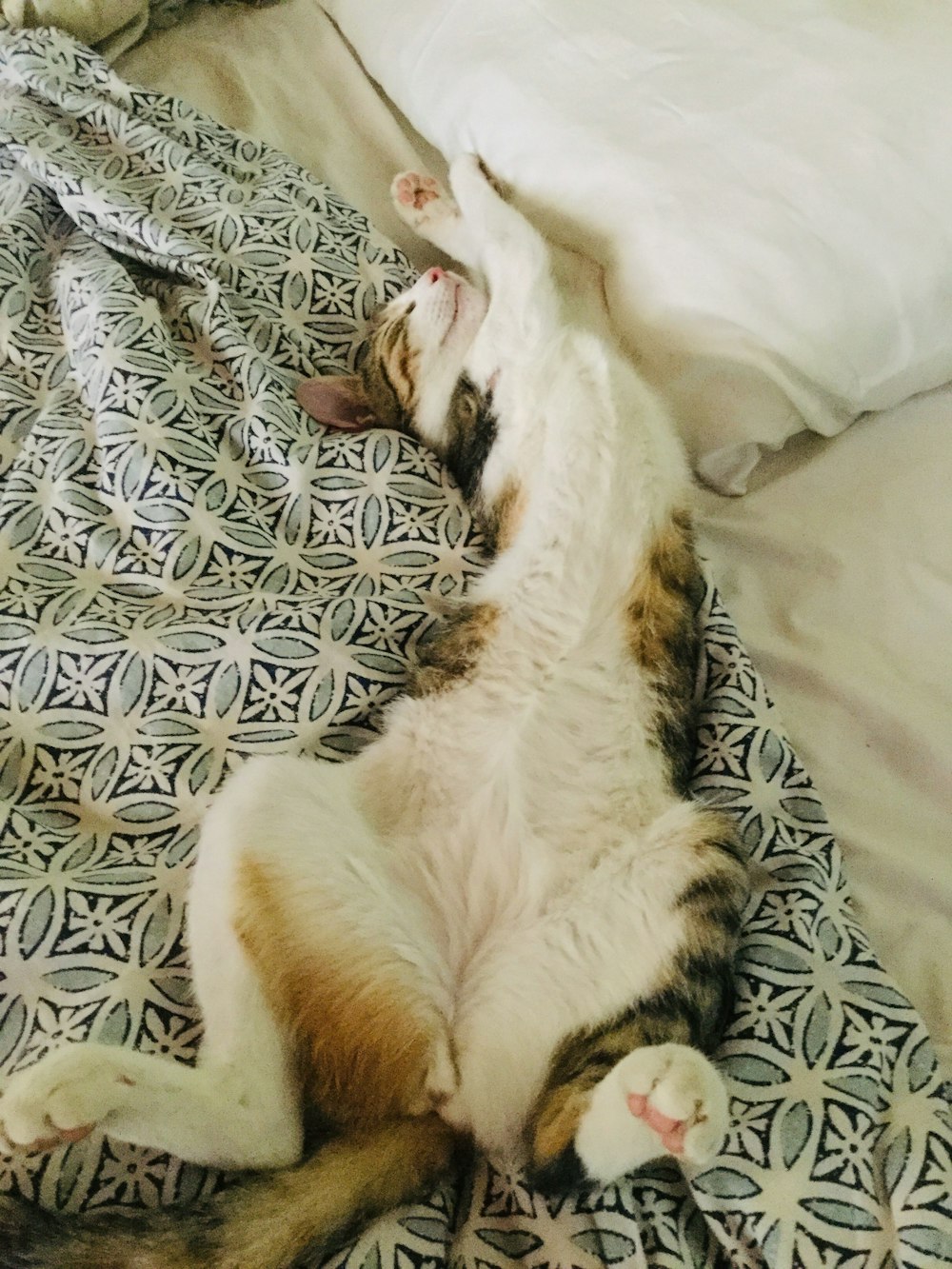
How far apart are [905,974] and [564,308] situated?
931mm

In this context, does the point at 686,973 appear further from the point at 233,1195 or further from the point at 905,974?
the point at 233,1195

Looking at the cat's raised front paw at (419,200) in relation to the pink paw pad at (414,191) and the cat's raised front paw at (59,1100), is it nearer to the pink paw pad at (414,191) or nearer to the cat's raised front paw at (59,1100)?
the pink paw pad at (414,191)

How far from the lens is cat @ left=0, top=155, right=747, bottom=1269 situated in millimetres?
770

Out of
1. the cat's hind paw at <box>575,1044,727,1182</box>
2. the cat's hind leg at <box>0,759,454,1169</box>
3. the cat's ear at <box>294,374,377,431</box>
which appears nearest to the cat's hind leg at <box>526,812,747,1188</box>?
the cat's hind paw at <box>575,1044,727,1182</box>

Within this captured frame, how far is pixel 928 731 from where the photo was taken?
3.39 feet

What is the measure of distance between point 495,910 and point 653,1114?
0.28 m

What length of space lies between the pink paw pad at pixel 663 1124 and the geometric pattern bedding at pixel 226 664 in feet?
0.25

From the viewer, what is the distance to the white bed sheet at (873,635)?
3.17 ft

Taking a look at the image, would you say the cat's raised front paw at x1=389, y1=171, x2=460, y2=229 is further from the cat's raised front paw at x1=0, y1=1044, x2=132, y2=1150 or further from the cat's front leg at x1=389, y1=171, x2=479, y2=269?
the cat's raised front paw at x1=0, y1=1044, x2=132, y2=1150

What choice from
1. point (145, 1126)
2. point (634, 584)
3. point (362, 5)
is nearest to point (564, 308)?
point (634, 584)

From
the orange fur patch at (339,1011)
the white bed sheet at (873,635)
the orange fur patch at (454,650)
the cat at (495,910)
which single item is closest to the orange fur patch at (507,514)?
the cat at (495,910)

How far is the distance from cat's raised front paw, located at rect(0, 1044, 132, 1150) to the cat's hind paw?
0.40 metres

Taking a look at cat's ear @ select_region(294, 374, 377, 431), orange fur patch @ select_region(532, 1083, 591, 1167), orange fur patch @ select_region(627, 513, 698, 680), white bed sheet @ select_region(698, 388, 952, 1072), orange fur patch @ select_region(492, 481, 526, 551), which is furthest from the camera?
cat's ear @ select_region(294, 374, 377, 431)

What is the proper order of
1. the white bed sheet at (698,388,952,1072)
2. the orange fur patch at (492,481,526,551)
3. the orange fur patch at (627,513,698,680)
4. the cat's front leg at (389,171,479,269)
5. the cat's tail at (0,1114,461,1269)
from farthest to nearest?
the cat's front leg at (389,171,479,269)
the orange fur patch at (492,481,526,551)
the orange fur patch at (627,513,698,680)
the white bed sheet at (698,388,952,1072)
the cat's tail at (0,1114,461,1269)
